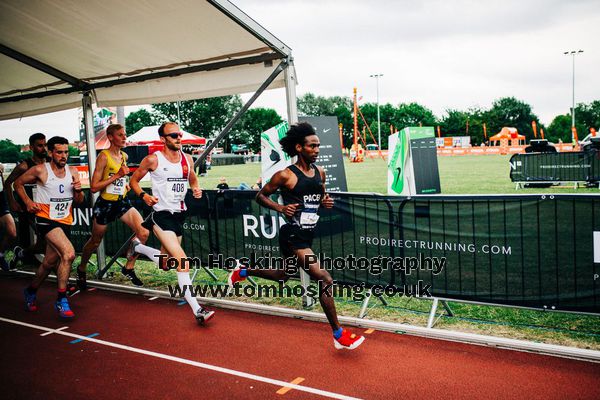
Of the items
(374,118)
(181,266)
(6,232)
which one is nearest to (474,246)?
(181,266)

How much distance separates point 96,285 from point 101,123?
86.3 feet

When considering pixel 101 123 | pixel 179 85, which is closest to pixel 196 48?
pixel 179 85

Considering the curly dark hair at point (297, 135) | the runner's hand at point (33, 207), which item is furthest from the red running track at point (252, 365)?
the curly dark hair at point (297, 135)

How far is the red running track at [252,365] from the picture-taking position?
4082 millimetres

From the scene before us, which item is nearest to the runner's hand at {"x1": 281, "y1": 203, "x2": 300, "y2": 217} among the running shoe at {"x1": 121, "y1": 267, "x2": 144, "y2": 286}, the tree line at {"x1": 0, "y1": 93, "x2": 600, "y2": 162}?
the running shoe at {"x1": 121, "y1": 267, "x2": 144, "y2": 286}

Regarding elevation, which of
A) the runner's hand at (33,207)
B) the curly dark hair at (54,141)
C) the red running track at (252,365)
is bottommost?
the red running track at (252,365)

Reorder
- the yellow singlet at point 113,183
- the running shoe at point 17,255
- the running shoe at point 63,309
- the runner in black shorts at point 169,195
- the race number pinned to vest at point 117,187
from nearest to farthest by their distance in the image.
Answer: the runner in black shorts at point 169,195 → the running shoe at point 63,309 → the yellow singlet at point 113,183 → the race number pinned to vest at point 117,187 → the running shoe at point 17,255

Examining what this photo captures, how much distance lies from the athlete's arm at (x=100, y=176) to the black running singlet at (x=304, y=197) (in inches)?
128

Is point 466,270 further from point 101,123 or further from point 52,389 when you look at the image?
point 101,123

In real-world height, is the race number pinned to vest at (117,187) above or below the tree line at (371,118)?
below

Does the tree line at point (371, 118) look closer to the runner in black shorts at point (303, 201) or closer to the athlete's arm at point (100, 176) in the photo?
the athlete's arm at point (100, 176)

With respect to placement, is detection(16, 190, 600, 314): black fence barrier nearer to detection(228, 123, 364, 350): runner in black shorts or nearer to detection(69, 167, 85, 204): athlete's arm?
detection(228, 123, 364, 350): runner in black shorts

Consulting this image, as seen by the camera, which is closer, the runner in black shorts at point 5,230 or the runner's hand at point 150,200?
the runner's hand at point 150,200

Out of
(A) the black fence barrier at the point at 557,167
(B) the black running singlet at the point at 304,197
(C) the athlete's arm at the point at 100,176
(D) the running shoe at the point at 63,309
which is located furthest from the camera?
(A) the black fence barrier at the point at 557,167
